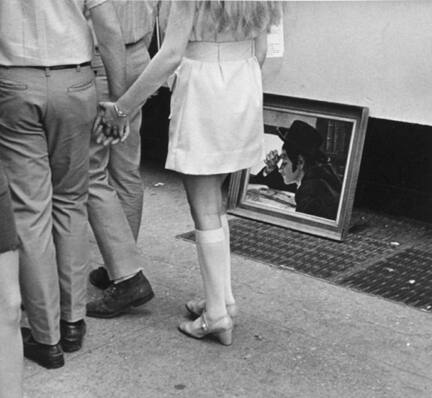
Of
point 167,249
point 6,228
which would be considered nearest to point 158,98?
point 167,249

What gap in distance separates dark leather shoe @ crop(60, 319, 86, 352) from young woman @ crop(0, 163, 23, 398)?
3.14 ft

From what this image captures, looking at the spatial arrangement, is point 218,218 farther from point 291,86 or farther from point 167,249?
point 291,86

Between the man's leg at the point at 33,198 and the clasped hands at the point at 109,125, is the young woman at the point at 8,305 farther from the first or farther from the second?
the clasped hands at the point at 109,125

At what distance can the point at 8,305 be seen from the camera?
2.83m

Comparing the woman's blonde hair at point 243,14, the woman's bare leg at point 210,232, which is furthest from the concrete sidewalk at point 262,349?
the woman's blonde hair at point 243,14

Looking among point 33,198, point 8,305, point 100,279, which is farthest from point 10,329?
point 100,279

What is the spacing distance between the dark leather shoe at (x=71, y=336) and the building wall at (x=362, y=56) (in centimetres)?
243

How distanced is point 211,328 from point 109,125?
3.34 ft

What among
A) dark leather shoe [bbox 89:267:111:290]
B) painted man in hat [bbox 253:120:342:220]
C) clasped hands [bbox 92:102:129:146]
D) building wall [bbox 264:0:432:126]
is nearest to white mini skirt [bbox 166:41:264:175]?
clasped hands [bbox 92:102:129:146]

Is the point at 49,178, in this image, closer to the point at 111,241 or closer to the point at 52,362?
the point at 111,241

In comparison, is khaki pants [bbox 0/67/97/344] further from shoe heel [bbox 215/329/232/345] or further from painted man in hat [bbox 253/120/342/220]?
painted man in hat [bbox 253/120/342/220]

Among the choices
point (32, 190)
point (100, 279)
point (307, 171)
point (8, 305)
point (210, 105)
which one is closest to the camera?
point (8, 305)

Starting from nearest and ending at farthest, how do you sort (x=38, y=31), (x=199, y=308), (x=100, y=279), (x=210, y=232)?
(x=38, y=31)
(x=210, y=232)
(x=199, y=308)
(x=100, y=279)

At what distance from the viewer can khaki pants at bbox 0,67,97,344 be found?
3561mm
